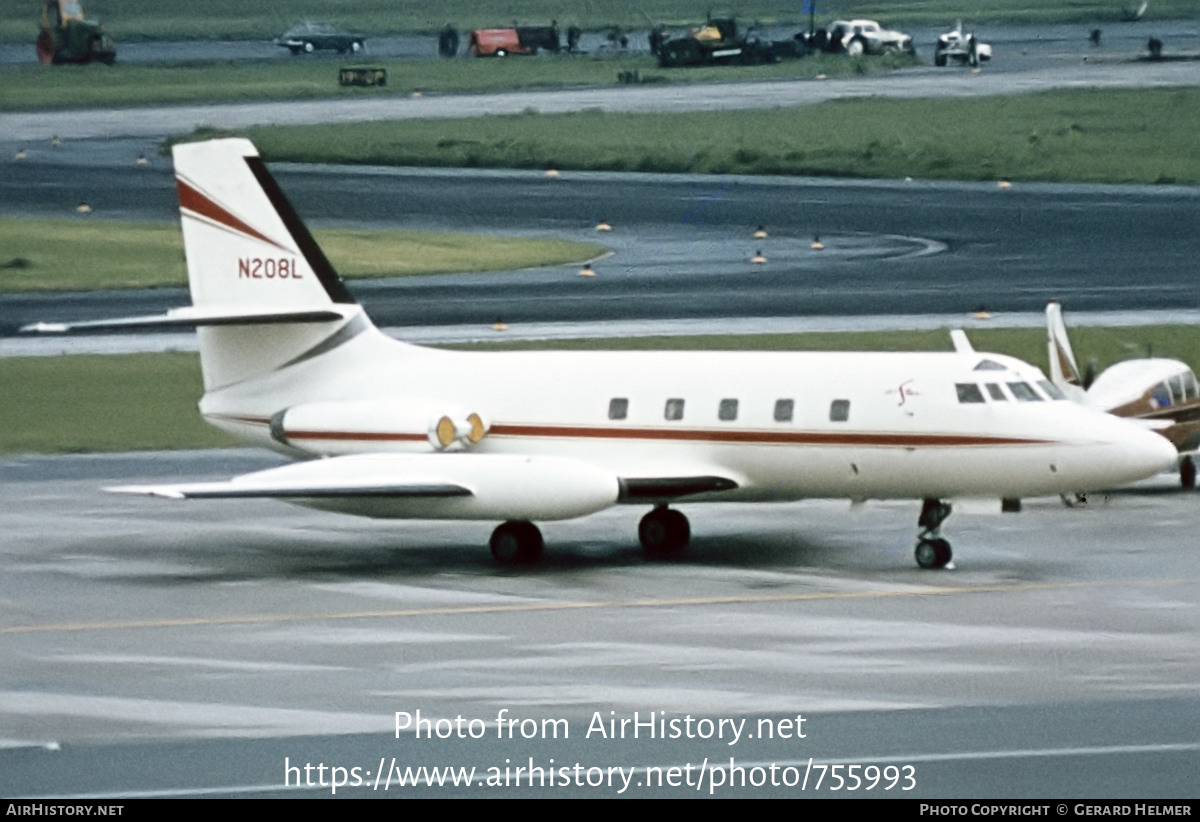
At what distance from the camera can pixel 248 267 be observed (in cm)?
3347

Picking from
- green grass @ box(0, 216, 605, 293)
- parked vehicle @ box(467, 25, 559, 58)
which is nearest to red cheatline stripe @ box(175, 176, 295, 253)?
green grass @ box(0, 216, 605, 293)

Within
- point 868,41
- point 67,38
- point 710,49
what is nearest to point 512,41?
point 710,49

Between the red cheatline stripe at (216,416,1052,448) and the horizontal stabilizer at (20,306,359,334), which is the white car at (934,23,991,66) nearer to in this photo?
the horizontal stabilizer at (20,306,359,334)

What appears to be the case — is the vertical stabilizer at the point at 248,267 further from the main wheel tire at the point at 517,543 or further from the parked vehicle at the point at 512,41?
the parked vehicle at the point at 512,41

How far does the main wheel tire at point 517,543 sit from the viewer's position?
3083 centimetres

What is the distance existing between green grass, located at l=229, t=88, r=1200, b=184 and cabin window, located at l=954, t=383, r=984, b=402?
52.0 meters

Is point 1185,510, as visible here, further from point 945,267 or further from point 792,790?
point 945,267

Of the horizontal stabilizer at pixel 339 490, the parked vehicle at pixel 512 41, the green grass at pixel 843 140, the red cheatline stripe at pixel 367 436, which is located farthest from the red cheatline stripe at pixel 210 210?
the parked vehicle at pixel 512 41

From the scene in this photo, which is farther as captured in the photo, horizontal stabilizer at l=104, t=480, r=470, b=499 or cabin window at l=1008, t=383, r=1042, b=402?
cabin window at l=1008, t=383, r=1042, b=402

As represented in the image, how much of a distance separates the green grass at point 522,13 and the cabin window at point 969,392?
10444 centimetres

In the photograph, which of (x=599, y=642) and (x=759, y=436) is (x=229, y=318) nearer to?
(x=759, y=436)

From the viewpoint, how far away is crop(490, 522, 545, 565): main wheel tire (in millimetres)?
30828

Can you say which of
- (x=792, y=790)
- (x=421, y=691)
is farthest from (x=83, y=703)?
(x=792, y=790)

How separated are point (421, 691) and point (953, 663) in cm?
500
